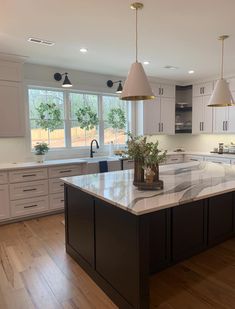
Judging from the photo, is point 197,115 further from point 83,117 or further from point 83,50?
point 83,50

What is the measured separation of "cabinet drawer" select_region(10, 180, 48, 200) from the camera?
3.89m

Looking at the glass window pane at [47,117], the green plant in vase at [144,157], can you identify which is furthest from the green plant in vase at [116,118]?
the green plant in vase at [144,157]

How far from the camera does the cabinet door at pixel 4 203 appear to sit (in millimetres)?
3773

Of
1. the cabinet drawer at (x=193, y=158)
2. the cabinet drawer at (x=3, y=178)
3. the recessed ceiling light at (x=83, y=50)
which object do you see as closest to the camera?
the recessed ceiling light at (x=83, y=50)

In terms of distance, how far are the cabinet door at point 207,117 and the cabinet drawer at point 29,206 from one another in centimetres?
402

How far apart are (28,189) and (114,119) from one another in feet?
8.24

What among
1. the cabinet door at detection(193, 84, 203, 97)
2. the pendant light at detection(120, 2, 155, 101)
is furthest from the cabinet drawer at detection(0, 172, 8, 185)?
the cabinet door at detection(193, 84, 203, 97)

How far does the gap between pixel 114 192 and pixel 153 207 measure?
512 millimetres

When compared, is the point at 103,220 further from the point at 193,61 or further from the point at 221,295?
the point at 193,61

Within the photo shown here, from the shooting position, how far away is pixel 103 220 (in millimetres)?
2197

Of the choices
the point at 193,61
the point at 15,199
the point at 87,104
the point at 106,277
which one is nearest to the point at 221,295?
the point at 106,277

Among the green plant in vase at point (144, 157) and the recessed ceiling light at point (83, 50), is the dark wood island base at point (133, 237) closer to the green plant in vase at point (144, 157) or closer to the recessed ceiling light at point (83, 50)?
the green plant in vase at point (144, 157)

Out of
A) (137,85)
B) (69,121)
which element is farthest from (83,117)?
(137,85)

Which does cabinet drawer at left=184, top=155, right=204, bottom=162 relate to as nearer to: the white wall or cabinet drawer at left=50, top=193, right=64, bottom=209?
the white wall
